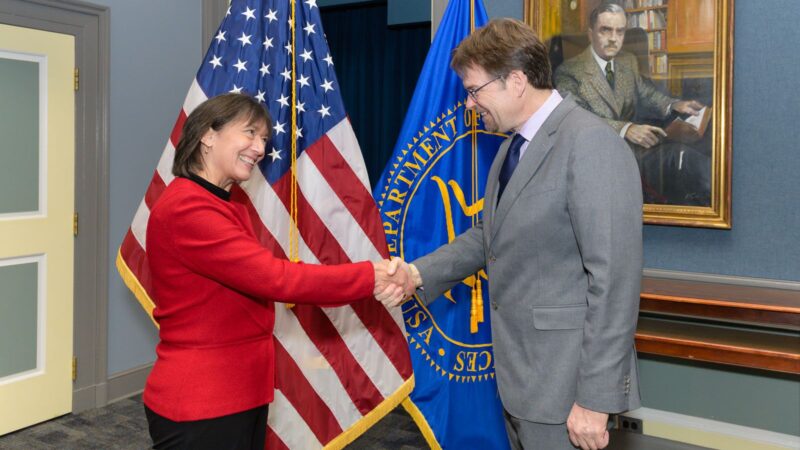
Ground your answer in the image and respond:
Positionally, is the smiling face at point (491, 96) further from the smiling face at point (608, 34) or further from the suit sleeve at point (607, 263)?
the smiling face at point (608, 34)

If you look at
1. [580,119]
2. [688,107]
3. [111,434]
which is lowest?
A: [111,434]

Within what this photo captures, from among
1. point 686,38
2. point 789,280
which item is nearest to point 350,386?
point 789,280

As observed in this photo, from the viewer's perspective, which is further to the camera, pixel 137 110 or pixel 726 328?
pixel 137 110

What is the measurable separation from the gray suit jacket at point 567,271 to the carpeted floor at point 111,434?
201 cm

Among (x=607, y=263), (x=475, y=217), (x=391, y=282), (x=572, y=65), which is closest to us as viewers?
(x=607, y=263)

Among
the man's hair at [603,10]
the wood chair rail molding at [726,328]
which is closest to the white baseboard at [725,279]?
the wood chair rail molding at [726,328]

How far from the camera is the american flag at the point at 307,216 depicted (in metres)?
2.59

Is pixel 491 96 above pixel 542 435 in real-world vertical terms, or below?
above

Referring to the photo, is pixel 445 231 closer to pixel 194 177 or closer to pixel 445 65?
pixel 445 65

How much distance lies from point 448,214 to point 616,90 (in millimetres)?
866

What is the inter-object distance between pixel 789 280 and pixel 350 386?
5.54 ft

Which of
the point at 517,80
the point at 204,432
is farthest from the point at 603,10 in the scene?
the point at 204,432

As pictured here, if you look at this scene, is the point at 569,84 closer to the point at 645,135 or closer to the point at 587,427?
the point at 645,135

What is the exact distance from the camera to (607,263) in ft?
→ 4.54
